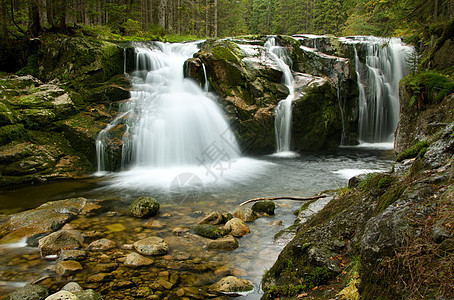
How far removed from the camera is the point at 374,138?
16.8 m

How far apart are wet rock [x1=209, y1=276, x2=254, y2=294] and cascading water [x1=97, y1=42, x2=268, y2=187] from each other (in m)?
5.43

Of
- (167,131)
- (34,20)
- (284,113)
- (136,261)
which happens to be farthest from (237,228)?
(34,20)

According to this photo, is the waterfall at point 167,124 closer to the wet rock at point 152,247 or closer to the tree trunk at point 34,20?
the tree trunk at point 34,20

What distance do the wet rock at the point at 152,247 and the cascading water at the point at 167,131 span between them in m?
4.14

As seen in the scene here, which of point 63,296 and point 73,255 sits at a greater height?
point 63,296

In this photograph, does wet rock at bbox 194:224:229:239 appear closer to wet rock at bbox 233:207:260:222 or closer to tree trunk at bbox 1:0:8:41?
wet rock at bbox 233:207:260:222

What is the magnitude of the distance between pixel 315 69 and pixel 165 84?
8618mm

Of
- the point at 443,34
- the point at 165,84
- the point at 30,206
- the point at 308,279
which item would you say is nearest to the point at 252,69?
the point at 165,84

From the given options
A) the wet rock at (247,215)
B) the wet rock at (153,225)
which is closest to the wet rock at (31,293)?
the wet rock at (153,225)

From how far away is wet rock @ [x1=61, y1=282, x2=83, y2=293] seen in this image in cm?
312

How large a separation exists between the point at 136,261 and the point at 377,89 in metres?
17.5

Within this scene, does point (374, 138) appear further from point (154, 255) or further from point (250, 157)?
point (154, 255)

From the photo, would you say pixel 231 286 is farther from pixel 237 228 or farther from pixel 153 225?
pixel 153 225

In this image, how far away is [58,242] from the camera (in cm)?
423
